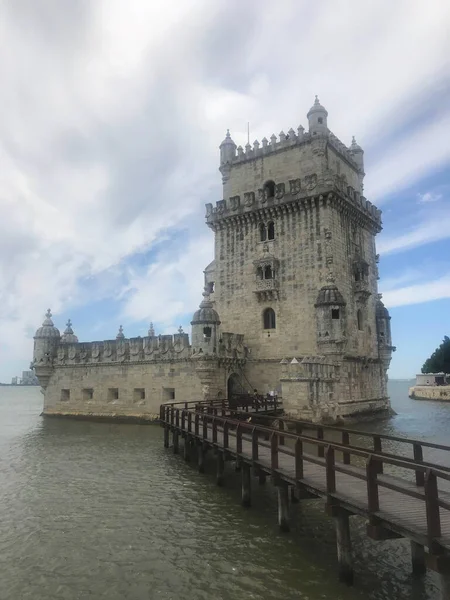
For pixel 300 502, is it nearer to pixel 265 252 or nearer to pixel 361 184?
pixel 265 252

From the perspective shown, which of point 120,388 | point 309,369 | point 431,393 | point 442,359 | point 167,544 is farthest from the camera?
point 442,359

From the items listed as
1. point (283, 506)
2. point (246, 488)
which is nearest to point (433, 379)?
point (246, 488)

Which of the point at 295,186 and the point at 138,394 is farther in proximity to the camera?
the point at 138,394

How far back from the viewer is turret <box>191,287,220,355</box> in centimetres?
2827

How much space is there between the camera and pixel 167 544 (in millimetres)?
10289

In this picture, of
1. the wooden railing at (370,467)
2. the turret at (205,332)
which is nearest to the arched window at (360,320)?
the turret at (205,332)

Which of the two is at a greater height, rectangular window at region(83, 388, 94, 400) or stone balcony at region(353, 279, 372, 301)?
stone balcony at region(353, 279, 372, 301)

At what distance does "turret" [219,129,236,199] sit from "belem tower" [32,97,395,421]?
9 cm

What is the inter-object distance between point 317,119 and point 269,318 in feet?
45.6

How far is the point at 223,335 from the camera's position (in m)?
29.8

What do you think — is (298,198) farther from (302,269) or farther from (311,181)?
(302,269)

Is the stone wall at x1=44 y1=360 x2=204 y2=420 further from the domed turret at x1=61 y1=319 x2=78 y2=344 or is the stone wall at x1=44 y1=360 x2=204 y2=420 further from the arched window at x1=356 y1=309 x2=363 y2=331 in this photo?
the arched window at x1=356 y1=309 x2=363 y2=331

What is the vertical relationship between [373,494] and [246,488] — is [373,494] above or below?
above

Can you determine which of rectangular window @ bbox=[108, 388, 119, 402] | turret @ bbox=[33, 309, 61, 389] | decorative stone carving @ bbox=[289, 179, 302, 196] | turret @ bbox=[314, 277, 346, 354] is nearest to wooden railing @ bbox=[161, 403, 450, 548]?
turret @ bbox=[314, 277, 346, 354]
